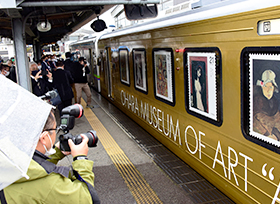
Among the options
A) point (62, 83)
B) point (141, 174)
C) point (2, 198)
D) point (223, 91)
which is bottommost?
point (141, 174)

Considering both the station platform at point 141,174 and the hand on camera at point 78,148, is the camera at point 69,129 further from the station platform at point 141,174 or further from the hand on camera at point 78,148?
the station platform at point 141,174

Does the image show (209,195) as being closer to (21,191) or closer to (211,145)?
(211,145)

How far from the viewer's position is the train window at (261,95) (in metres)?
2.47

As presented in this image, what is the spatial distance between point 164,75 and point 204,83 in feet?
4.52

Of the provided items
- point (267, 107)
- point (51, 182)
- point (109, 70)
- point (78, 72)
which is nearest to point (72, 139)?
point (51, 182)

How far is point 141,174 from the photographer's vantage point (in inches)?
170

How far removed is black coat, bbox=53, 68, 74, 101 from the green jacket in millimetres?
5759

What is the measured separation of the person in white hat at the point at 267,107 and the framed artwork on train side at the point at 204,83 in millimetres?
617

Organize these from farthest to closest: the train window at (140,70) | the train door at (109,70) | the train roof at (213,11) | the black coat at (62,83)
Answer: the train door at (109,70), the black coat at (62,83), the train window at (140,70), the train roof at (213,11)

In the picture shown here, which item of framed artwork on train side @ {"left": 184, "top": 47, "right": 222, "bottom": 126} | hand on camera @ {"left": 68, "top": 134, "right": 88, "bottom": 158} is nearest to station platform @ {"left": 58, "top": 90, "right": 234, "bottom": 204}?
framed artwork on train side @ {"left": 184, "top": 47, "right": 222, "bottom": 126}

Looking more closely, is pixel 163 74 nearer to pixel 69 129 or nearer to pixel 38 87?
pixel 69 129

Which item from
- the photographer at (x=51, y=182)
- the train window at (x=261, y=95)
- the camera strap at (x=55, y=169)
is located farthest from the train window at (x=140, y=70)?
the camera strap at (x=55, y=169)

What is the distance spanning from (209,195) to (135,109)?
3.58 m

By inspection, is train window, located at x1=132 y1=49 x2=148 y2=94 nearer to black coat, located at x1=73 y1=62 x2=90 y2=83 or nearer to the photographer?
black coat, located at x1=73 y1=62 x2=90 y2=83
